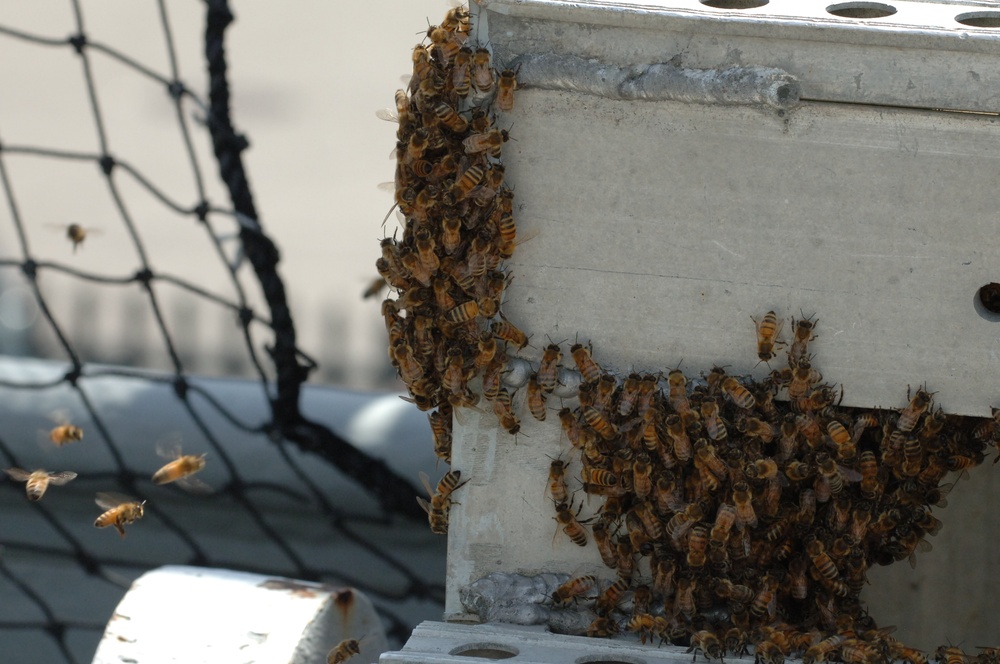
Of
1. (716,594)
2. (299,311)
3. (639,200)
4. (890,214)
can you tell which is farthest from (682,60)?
(299,311)

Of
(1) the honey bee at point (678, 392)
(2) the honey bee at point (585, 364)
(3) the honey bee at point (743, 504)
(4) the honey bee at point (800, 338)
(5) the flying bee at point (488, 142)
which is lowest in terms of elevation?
(3) the honey bee at point (743, 504)

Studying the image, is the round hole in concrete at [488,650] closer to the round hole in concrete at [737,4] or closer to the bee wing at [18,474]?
the round hole in concrete at [737,4]

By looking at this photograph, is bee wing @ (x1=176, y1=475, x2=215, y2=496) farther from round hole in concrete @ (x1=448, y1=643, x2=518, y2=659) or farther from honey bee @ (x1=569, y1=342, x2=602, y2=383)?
honey bee @ (x1=569, y1=342, x2=602, y2=383)

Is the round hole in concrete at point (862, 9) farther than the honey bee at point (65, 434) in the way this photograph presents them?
No

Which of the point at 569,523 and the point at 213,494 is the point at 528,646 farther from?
the point at 213,494

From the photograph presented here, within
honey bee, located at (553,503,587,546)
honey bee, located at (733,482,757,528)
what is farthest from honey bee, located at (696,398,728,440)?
honey bee, located at (553,503,587,546)

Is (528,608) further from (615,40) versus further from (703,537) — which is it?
(615,40)

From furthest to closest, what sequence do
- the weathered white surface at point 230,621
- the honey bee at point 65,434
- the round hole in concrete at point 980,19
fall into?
the honey bee at point 65,434, the weathered white surface at point 230,621, the round hole in concrete at point 980,19

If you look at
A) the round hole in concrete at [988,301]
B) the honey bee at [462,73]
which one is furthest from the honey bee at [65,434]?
the round hole in concrete at [988,301]
